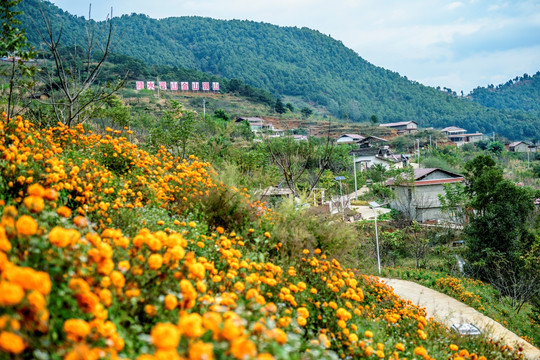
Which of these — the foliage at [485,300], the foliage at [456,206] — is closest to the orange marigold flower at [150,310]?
the foliage at [485,300]

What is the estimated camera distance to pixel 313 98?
107m

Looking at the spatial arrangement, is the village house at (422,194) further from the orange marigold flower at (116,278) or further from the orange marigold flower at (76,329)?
the orange marigold flower at (76,329)

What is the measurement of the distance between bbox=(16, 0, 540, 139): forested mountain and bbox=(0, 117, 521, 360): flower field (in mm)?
87454

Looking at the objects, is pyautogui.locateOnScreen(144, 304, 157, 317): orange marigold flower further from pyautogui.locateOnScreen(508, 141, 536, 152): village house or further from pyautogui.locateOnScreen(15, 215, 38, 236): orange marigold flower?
pyautogui.locateOnScreen(508, 141, 536, 152): village house

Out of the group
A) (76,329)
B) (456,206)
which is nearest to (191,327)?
(76,329)

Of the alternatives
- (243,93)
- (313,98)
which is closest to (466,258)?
(243,93)

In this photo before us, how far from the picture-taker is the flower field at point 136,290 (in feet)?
4.17

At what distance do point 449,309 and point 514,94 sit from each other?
202466mm

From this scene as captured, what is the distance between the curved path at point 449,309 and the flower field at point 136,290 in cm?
476

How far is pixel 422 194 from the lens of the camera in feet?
89.3

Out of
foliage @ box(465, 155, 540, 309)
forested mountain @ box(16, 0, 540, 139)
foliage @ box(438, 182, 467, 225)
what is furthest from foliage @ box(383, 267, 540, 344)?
forested mountain @ box(16, 0, 540, 139)

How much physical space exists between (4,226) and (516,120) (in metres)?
128

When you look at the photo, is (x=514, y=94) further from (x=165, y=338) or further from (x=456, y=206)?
(x=165, y=338)

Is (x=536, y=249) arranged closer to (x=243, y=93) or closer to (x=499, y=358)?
(x=499, y=358)
